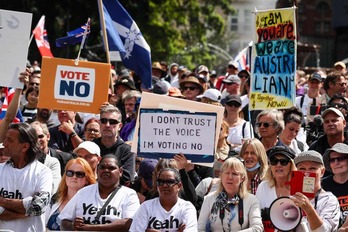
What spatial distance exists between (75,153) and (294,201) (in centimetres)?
307

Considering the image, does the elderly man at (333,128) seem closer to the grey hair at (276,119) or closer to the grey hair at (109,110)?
the grey hair at (276,119)

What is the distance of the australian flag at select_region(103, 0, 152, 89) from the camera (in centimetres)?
1564

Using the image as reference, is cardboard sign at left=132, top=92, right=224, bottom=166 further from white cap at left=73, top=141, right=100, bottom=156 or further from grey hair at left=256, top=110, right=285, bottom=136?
grey hair at left=256, top=110, right=285, bottom=136

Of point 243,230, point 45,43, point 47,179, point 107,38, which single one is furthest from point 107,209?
point 45,43

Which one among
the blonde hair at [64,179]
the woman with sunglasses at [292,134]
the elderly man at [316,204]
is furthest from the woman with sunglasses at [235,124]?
the elderly man at [316,204]

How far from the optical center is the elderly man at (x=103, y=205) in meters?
9.80

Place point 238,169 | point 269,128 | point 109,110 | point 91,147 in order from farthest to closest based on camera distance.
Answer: point 269,128, point 109,110, point 91,147, point 238,169

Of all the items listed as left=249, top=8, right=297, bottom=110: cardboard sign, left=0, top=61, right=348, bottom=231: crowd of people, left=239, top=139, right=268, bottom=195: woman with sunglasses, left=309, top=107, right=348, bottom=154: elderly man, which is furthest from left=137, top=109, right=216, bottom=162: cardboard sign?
left=249, top=8, right=297, bottom=110: cardboard sign

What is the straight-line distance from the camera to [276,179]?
10359 millimetres

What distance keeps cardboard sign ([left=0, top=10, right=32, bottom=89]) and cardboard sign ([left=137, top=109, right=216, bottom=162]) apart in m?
1.62

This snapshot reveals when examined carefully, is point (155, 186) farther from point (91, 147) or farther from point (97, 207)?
point (91, 147)

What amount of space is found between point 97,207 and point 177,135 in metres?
1.15

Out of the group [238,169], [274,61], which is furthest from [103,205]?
[274,61]

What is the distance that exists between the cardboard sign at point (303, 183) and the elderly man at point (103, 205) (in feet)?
4.81
